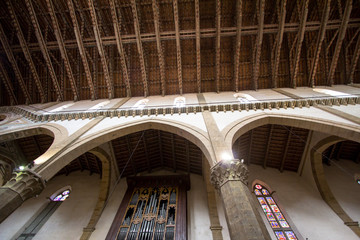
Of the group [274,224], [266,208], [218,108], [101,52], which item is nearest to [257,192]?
[266,208]

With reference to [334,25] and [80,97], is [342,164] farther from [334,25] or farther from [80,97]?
[80,97]

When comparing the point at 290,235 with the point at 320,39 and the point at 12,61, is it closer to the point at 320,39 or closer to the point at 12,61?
the point at 320,39

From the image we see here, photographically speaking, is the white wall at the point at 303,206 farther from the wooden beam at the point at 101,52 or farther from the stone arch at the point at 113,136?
the wooden beam at the point at 101,52

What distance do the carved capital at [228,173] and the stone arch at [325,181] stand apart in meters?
7.05

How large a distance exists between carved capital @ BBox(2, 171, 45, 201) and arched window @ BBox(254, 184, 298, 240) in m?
9.60

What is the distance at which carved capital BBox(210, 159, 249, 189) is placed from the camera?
524 cm

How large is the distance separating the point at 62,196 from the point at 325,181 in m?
15.2

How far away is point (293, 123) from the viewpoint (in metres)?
8.53

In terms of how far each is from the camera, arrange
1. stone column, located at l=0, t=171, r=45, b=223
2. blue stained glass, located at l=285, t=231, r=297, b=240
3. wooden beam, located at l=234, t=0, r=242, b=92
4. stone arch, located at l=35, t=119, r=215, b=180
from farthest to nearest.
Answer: wooden beam, located at l=234, t=0, r=242, b=92
blue stained glass, located at l=285, t=231, r=297, b=240
stone arch, located at l=35, t=119, r=215, b=180
stone column, located at l=0, t=171, r=45, b=223

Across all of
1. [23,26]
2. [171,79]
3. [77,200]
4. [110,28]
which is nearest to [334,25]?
[171,79]

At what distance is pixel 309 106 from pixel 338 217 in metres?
5.43

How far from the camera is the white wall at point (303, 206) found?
336 inches

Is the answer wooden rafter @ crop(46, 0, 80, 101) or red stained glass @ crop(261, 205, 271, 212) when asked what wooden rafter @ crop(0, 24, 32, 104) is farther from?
red stained glass @ crop(261, 205, 271, 212)

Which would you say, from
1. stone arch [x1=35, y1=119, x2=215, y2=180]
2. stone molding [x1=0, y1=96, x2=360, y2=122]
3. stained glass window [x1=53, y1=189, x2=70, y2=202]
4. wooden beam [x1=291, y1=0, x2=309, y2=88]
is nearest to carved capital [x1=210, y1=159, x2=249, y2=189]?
stone arch [x1=35, y1=119, x2=215, y2=180]
